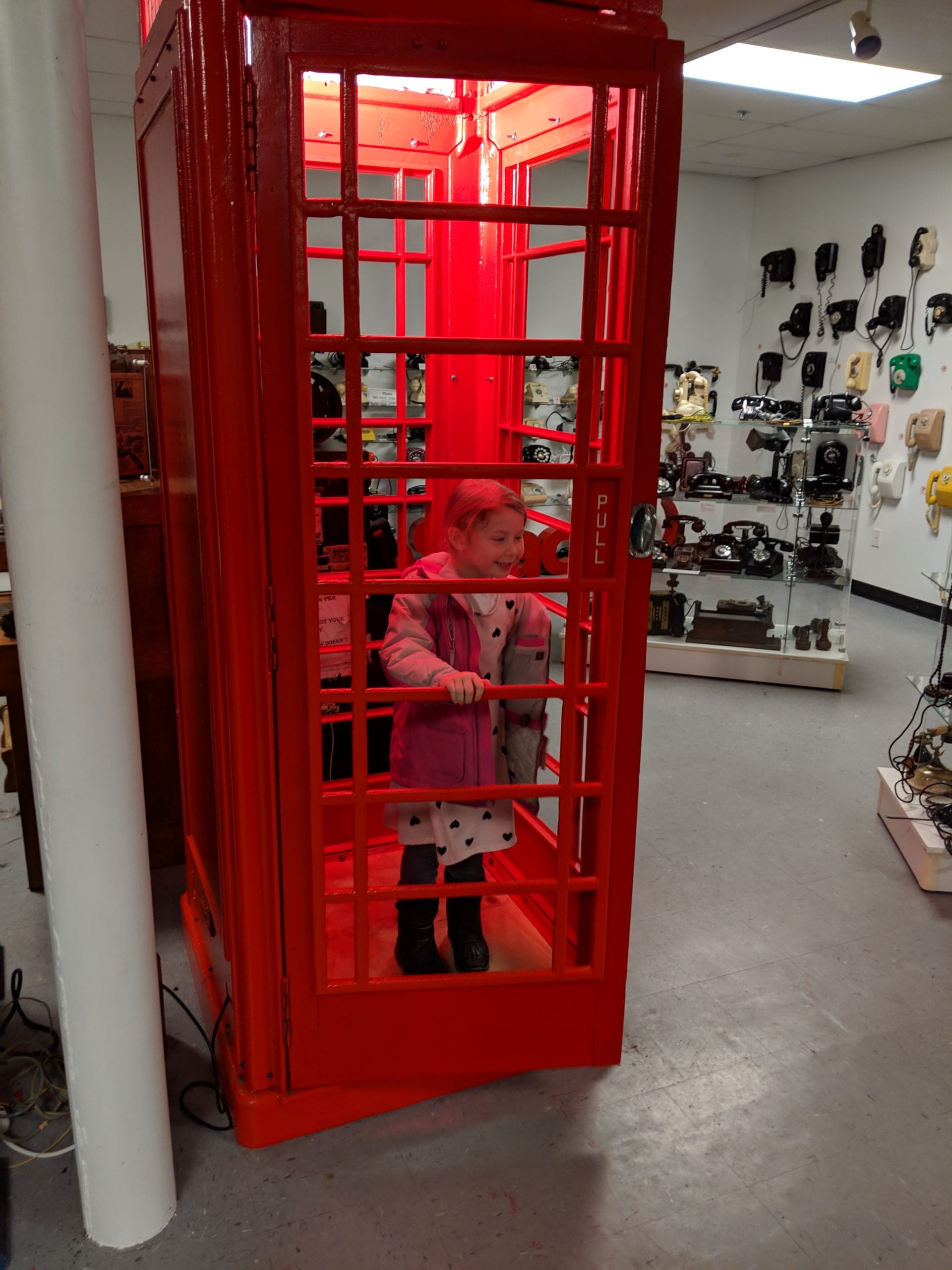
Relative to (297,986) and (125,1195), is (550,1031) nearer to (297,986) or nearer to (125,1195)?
(297,986)

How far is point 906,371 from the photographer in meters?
7.21

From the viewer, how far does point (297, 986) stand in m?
2.17

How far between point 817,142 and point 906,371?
1.87 metres

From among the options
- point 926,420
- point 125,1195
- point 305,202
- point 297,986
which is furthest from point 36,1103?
point 926,420

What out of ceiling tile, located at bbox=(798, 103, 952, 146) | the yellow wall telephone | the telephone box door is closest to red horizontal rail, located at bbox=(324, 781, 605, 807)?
the telephone box door

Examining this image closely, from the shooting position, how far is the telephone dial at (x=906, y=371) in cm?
716

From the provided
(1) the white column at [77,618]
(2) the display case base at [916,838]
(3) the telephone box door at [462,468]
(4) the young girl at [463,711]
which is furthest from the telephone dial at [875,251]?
(1) the white column at [77,618]

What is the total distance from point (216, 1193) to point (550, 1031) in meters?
0.83

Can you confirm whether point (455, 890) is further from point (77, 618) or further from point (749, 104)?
point (749, 104)

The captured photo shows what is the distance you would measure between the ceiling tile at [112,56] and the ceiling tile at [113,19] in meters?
0.06

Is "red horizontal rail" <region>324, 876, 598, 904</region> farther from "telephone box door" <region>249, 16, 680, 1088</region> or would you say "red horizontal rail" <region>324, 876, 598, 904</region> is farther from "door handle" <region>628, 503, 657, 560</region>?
"door handle" <region>628, 503, 657, 560</region>

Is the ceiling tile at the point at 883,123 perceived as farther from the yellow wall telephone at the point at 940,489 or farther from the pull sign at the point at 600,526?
the pull sign at the point at 600,526

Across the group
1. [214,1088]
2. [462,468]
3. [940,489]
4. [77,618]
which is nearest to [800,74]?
[940,489]

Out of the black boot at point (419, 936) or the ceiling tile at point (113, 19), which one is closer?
the black boot at point (419, 936)
